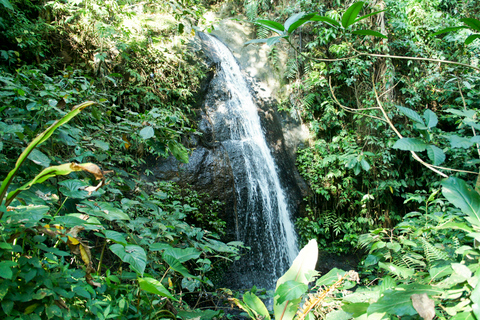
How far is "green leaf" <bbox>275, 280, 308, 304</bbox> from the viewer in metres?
1.21

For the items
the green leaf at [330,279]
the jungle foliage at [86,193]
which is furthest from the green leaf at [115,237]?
the green leaf at [330,279]

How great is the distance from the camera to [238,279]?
4.44m

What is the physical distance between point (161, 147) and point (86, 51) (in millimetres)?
3875

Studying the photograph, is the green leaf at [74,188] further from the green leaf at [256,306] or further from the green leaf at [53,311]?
the green leaf at [256,306]

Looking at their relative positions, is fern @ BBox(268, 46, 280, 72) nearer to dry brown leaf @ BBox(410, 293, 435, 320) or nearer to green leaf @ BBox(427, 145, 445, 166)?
green leaf @ BBox(427, 145, 445, 166)

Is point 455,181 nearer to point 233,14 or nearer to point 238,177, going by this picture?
point 238,177

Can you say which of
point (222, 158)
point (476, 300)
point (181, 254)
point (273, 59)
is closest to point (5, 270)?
point (181, 254)

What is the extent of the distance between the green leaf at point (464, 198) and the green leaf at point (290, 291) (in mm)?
741

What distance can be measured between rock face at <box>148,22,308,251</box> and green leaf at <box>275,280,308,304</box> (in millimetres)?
2812

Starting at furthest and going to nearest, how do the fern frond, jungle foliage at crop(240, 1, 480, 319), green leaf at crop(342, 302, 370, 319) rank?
jungle foliage at crop(240, 1, 480, 319) < the fern frond < green leaf at crop(342, 302, 370, 319)

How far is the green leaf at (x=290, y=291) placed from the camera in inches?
47.8

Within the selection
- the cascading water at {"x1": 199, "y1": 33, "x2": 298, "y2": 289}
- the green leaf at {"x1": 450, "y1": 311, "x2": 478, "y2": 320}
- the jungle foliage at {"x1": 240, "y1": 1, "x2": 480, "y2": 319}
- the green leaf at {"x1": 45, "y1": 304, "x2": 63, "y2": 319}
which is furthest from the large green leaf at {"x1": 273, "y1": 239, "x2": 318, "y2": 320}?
A: the jungle foliage at {"x1": 240, "y1": 1, "x2": 480, "y2": 319}

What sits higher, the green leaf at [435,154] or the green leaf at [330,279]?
the green leaf at [435,154]

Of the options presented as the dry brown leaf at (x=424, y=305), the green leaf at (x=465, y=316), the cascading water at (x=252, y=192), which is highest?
the dry brown leaf at (x=424, y=305)
